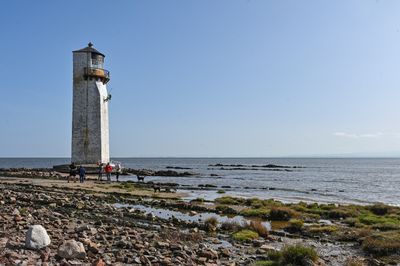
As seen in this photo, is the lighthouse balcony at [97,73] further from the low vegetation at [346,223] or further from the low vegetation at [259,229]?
the low vegetation at [259,229]

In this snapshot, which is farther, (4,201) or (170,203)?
(170,203)

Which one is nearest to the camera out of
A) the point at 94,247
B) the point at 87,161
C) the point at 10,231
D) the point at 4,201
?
the point at 94,247

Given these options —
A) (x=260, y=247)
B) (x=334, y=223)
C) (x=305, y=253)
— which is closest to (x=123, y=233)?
(x=260, y=247)

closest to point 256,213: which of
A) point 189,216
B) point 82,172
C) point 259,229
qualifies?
point 189,216

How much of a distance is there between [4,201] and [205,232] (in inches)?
404

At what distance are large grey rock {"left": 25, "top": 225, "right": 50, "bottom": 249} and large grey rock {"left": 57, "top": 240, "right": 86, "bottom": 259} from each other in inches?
30.2

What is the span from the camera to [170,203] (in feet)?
82.1

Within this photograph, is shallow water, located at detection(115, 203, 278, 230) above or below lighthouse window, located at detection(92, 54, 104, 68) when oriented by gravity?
below

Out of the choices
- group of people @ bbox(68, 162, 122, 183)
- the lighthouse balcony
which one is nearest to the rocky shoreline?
group of people @ bbox(68, 162, 122, 183)

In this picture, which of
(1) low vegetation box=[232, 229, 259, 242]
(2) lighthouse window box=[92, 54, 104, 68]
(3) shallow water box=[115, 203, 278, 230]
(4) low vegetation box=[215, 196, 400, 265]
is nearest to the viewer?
(4) low vegetation box=[215, 196, 400, 265]

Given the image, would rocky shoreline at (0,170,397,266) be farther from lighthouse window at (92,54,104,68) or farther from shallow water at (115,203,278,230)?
lighthouse window at (92,54,104,68)

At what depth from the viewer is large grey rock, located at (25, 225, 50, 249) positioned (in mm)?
10250

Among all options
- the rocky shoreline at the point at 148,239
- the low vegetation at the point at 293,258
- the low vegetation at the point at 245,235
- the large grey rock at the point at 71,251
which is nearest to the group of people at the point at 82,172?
the rocky shoreline at the point at 148,239

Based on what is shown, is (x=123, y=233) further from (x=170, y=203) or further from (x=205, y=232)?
(x=170, y=203)
